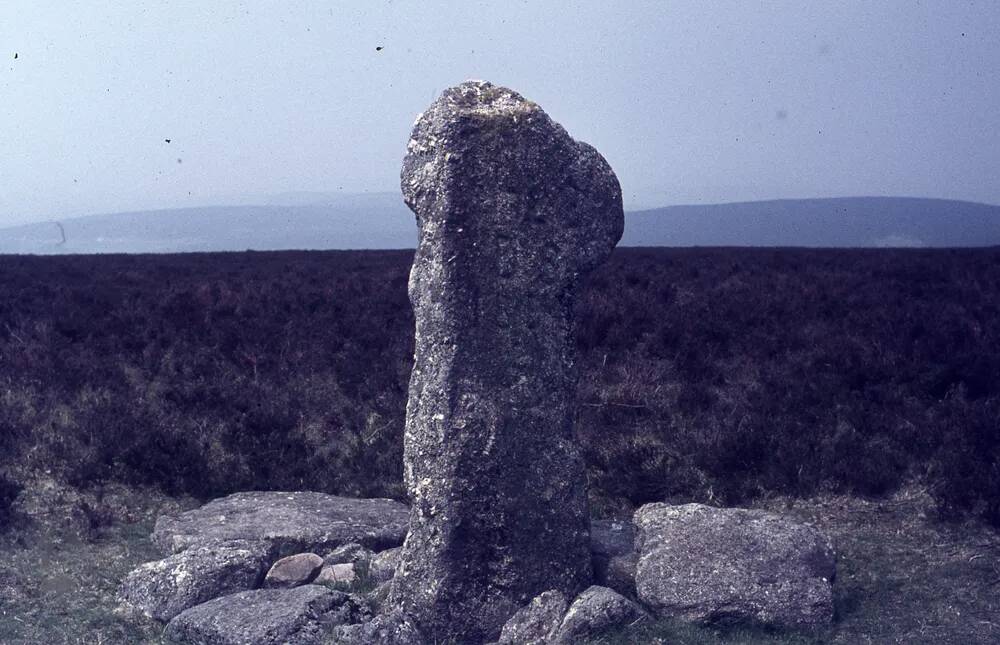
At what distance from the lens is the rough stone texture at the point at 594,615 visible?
4652 mm

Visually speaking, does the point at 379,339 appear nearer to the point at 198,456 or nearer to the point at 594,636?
the point at 198,456

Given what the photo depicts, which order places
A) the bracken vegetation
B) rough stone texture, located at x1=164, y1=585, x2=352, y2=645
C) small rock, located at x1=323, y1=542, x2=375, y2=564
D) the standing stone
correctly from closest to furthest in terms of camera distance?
rough stone texture, located at x1=164, y1=585, x2=352, y2=645 < the standing stone < small rock, located at x1=323, y1=542, x2=375, y2=564 < the bracken vegetation

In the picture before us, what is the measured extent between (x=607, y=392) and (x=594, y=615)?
19.3 feet

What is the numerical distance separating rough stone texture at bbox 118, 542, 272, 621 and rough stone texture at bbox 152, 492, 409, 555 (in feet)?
1.93

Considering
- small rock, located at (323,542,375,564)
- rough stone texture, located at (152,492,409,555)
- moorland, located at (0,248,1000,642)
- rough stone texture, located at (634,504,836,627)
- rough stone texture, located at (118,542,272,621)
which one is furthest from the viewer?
moorland, located at (0,248,1000,642)

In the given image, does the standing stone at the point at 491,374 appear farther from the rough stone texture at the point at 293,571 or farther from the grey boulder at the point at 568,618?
the rough stone texture at the point at 293,571

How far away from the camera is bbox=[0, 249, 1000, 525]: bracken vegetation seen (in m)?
8.00

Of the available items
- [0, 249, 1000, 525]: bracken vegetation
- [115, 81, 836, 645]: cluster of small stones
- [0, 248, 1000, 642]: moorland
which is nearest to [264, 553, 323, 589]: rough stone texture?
[115, 81, 836, 645]: cluster of small stones

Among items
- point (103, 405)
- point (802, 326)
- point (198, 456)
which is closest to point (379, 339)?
point (103, 405)

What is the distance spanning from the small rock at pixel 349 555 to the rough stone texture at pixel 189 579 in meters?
0.46

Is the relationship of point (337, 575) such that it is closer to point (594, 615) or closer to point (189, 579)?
point (189, 579)

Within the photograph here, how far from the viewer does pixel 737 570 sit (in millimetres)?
5195

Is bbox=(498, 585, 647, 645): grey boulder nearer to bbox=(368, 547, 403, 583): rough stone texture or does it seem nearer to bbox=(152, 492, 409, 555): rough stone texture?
bbox=(368, 547, 403, 583): rough stone texture

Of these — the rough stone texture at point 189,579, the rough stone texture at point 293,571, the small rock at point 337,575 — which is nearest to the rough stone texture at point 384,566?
the small rock at point 337,575
